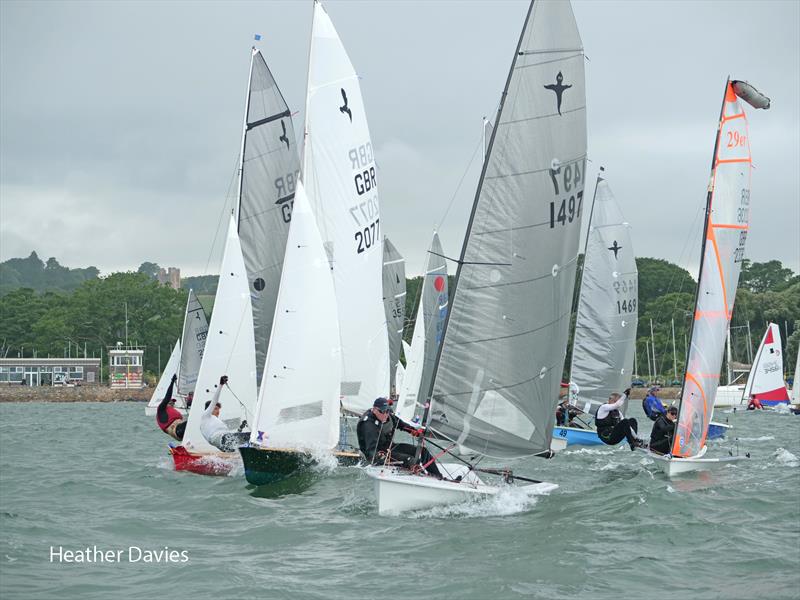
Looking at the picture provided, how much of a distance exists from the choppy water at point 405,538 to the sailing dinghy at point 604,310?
28.2 feet

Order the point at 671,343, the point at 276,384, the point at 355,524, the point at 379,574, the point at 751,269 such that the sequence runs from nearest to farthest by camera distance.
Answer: the point at 379,574 → the point at 355,524 → the point at 276,384 → the point at 671,343 → the point at 751,269

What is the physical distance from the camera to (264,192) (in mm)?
21688

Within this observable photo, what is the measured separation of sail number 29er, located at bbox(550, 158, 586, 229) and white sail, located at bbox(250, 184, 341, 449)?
459cm

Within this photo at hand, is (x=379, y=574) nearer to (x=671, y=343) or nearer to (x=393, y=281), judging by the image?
(x=393, y=281)

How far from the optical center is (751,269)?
10219cm

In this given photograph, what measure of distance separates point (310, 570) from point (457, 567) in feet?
4.91

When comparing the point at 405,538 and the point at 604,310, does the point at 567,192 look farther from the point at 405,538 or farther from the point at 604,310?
the point at 604,310

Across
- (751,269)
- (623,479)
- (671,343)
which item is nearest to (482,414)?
(623,479)

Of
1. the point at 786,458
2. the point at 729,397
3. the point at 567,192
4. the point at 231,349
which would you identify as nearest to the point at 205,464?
the point at 231,349

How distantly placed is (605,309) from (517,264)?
46.3 ft

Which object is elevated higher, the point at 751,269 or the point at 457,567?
the point at 751,269

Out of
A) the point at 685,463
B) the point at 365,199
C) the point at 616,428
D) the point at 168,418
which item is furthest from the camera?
the point at 365,199

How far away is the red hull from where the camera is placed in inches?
685

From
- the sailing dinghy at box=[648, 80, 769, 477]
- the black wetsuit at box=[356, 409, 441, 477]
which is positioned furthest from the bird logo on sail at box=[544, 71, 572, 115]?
the black wetsuit at box=[356, 409, 441, 477]
